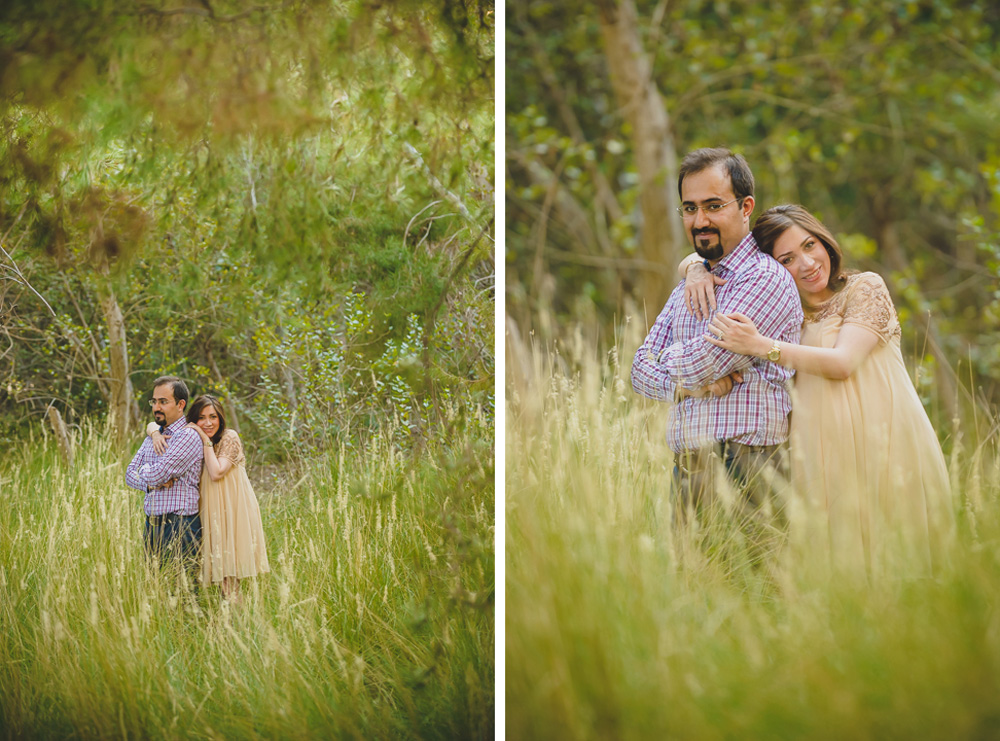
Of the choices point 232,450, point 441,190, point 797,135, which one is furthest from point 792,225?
point 232,450

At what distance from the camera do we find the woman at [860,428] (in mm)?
1935

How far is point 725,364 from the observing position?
6.44 ft

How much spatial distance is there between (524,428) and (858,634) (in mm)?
1052

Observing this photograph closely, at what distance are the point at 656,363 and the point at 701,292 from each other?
239 millimetres

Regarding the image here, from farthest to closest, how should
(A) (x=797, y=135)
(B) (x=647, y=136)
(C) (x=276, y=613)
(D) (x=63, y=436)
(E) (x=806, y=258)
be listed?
(B) (x=647, y=136) < (A) (x=797, y=135) < (D) (x=63, y=436) < (C) (x=276, y=613) < (E) (x=806, y=258)

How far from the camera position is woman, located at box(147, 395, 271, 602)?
2.21 m

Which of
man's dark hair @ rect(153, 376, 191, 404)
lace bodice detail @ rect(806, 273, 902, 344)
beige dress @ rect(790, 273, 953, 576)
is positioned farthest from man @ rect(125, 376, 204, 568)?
lace bodice detail @ rect(806, 273, 902, 344)

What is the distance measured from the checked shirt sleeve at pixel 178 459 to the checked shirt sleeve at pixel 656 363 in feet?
4.45

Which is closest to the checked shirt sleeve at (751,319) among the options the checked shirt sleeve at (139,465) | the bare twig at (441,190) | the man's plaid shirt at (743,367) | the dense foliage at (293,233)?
the man's plaid shirt at (743,367)

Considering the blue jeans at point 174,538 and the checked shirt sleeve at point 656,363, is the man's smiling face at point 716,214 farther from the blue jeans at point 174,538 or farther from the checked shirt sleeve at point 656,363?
the blue jeans at point 174,538

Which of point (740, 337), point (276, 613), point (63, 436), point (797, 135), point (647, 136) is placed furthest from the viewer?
point (647, 136)

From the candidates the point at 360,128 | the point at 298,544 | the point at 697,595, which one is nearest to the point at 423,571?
the point at 298,544

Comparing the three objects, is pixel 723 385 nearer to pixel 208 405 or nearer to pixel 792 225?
pixel 792 225

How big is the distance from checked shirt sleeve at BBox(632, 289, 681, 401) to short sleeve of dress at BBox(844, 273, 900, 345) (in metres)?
0.47
